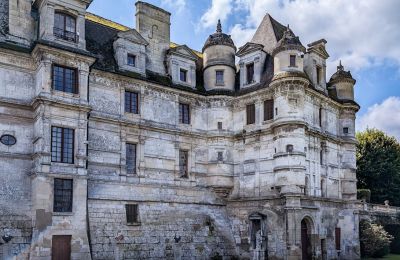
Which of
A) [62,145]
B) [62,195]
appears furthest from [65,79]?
[62,195]

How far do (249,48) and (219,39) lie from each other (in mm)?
2307

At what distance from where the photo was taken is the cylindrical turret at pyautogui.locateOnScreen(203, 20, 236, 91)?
33438 mm

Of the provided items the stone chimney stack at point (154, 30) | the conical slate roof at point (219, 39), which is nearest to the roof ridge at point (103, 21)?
the stone chimney stack at point (154, 30)

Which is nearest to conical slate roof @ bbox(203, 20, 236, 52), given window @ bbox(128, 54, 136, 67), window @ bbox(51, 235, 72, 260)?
window @ bbox(128, 54, 136, 67)

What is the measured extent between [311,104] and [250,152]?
17.7ft

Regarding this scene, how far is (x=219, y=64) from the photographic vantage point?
33344mm

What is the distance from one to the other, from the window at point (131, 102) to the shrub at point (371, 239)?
20.2 metres

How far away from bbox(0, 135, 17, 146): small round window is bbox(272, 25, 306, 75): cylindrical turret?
659 inches

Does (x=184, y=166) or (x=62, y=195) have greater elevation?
(x=184, y=166)

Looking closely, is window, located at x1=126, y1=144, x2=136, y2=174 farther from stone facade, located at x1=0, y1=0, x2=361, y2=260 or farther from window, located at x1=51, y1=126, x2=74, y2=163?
window, located at x1=51, y1=126, x2=74, y2=163

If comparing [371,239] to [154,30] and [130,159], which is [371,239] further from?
[154,30]

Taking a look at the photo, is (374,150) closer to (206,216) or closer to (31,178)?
(206,216)

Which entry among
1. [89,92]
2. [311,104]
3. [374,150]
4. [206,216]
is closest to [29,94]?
[89,92]

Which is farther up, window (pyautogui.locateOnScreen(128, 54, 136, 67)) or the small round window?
window (pyautogui.locateOnScreen(128, 54, 136, 67))
